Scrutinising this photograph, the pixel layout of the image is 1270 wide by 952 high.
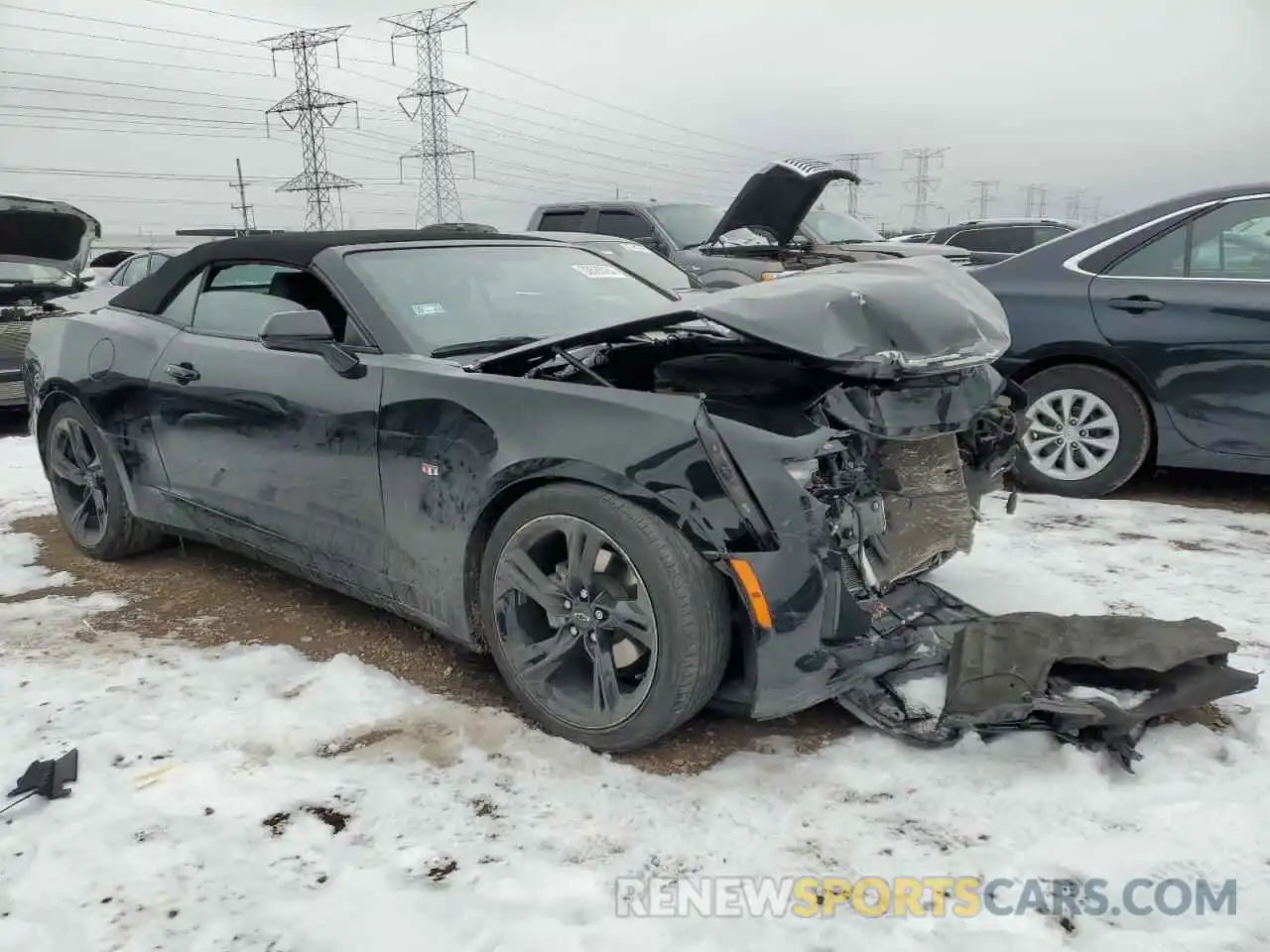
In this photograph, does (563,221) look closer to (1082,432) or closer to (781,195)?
(781,195)

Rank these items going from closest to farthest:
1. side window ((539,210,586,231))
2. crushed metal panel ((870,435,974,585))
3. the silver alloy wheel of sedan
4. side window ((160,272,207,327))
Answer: crushed metal panel ((870,435,974,585)), side window ((160,272,207,327)), the silver alloy wheel of sedan, side window ((539,210,586,231))

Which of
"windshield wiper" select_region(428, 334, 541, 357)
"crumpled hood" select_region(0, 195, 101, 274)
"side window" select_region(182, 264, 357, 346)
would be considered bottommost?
"windshield wiper" select_region(428, 334, 541, 357)

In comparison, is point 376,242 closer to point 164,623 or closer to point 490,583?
point 490,583

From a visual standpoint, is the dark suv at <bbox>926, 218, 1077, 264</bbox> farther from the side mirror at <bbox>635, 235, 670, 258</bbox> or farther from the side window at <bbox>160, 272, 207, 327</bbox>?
the side window at <bbox>160, 272, 207, 327</bbox>

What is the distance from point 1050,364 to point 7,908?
506 cm

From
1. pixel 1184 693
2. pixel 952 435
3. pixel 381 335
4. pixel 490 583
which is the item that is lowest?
pixel 1184 693

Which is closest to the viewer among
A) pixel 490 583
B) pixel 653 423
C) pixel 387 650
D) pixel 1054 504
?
pixel 653 423

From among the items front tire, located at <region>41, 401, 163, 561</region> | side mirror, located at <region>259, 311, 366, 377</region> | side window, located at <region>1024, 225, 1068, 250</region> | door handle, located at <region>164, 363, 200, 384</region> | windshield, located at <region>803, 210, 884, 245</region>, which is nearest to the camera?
side mirror, located at <region>259, 311, 366, 377</region>

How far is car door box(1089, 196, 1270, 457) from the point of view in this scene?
4.51 metres

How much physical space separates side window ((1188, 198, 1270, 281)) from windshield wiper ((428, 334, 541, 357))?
3.67 meters

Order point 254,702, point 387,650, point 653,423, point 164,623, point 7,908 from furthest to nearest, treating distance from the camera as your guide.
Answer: point 164,623 → point 387,650 → point 254,702 → point 653,423 → point 7,908

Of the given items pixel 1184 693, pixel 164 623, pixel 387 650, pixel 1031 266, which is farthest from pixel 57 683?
pixel 1031 266

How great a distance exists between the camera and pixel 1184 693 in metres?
2.57

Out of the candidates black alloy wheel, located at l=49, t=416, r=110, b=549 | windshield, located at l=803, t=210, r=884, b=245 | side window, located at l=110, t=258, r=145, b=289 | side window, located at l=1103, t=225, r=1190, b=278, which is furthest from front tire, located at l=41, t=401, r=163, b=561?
side window, located at l=110, t=258, r=145, b=289
